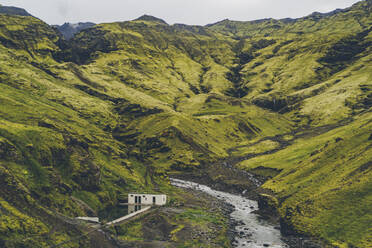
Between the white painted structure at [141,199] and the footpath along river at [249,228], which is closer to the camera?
the footpath along river at [249,228]

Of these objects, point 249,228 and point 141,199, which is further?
point 141,199

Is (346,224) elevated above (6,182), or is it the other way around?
(6,182)

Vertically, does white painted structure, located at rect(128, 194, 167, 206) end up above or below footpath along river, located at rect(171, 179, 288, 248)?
above

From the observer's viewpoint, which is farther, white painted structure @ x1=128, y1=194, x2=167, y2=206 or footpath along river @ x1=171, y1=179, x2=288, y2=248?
white painted structure @ x1=128, y1=194, x2=167, y2=206

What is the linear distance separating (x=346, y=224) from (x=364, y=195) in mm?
12375

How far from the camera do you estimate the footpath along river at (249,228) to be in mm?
101250

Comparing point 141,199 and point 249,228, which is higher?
point 141,199

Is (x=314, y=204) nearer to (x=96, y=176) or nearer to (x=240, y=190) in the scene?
(x=240, y=190)

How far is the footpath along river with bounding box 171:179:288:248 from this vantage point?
332 ft

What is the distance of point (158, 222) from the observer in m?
106

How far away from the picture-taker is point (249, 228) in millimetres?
116250

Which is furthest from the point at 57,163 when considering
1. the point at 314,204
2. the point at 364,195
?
the point at 364,195

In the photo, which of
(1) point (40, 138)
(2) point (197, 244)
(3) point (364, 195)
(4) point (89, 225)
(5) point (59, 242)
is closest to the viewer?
(5) point (59, 242)

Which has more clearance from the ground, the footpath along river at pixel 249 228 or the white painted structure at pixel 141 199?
the white painted structure at pixel 141 199
